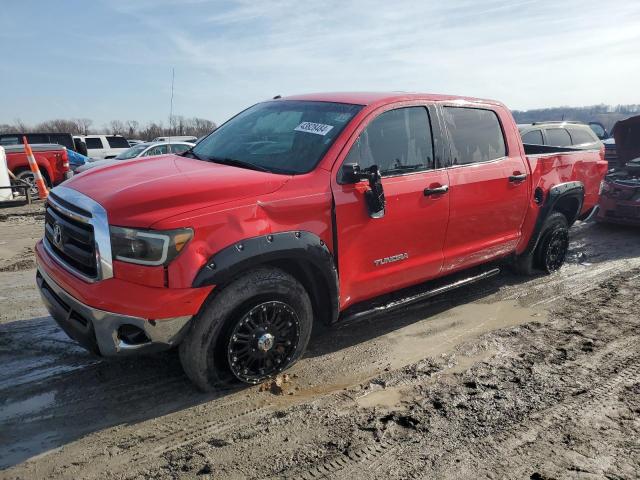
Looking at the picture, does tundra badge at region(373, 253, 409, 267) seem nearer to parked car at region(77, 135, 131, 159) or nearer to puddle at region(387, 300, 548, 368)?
puddle at region(387, 300, 548, 368)

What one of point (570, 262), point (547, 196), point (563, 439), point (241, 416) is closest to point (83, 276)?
point (241, 416)

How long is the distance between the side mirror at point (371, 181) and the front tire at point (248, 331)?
0.78 meters

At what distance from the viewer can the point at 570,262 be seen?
257 inches

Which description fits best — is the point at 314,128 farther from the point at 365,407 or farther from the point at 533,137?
the point at 533,137

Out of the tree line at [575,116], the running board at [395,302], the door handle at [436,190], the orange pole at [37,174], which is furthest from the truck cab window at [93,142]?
the door handle at [436,190]

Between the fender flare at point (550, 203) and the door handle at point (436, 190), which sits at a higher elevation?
the door handle at point (436, 190)

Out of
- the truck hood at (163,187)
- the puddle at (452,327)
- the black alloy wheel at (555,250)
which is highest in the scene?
the truck hood at (163,187)

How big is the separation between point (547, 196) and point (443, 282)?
63.9 inches

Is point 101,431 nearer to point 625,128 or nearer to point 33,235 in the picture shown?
point 33,235

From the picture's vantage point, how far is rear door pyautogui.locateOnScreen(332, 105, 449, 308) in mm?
3502

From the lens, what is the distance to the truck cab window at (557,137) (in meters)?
9.73

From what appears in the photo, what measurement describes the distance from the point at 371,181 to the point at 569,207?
3.60m

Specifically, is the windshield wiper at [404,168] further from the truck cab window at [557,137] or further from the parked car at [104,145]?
the parked car at [104,145]

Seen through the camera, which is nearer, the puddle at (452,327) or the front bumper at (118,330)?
the front bumper at (118,330)
